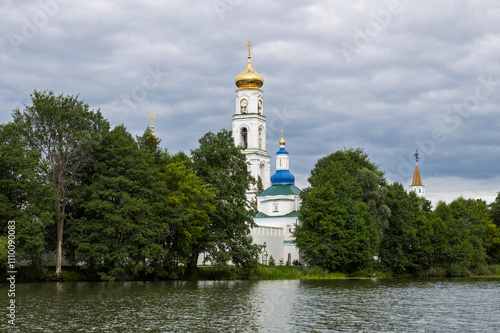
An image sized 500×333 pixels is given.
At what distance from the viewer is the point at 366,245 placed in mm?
61188

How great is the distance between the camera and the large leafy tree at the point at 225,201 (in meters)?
54.6

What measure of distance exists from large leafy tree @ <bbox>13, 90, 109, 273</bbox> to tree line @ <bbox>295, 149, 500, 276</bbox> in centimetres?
2451

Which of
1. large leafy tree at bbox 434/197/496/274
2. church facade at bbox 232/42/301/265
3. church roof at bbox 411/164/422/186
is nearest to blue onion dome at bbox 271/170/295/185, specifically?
church facade at bbox 232/42/301/265

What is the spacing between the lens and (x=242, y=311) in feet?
88.8

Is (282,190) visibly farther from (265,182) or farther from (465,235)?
(465,235)

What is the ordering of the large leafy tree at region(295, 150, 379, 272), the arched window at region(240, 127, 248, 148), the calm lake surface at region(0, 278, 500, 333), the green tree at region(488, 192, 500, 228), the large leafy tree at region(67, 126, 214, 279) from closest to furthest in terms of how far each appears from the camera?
1. the calm lake surface at region(0, 278, 500, 333)
2. the large leafy tree at region(67, 126, 214, 279)
3. the large leafy tree at region(295, 150, 379, 272)
4. the green tree at region(488, 192, 500, 228)
5. the arched window at region(240, 127, 248, 148)

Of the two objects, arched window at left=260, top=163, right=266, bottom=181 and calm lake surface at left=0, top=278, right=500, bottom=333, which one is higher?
arched window at left=260, top=163, right=266, bottom=181

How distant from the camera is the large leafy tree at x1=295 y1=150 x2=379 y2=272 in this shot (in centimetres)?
6097

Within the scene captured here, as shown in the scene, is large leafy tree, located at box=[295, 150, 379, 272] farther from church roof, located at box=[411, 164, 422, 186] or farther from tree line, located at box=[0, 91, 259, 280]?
church roof, located at box=[411, 164, 422, 186]

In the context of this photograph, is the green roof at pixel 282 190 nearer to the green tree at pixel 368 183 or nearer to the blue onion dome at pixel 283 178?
the blue onion dome at pixel 283 178

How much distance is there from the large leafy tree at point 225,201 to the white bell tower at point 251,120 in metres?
42.3

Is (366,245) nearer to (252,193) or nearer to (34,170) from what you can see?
(34,170)

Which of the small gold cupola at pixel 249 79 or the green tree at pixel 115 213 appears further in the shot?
the small gold cupola at pixel 249 79

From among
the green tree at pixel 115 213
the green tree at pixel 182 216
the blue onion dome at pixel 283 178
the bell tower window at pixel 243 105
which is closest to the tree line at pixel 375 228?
the green tree at pixel 182 216
